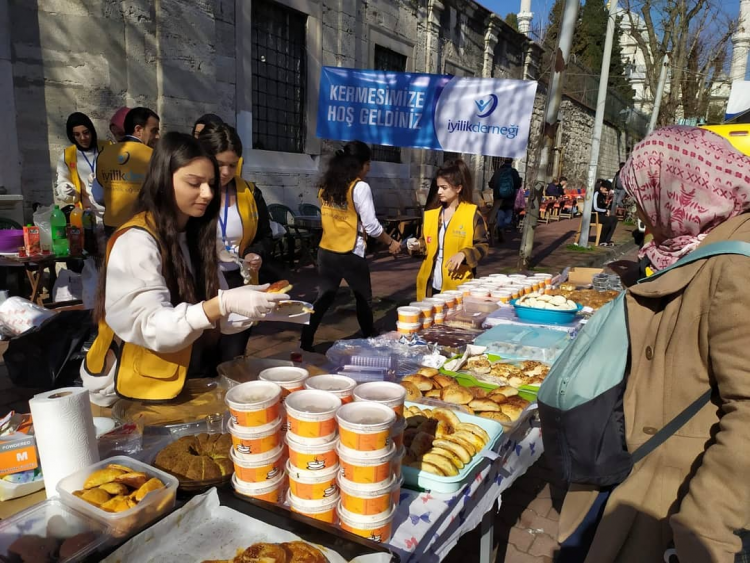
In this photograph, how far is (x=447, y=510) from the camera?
5.30ft

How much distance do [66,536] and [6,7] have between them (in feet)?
24.7

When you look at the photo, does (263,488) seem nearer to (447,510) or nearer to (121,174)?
(447,510)

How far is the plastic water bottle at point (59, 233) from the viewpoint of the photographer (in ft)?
18.1

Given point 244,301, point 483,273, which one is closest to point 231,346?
point 244,301

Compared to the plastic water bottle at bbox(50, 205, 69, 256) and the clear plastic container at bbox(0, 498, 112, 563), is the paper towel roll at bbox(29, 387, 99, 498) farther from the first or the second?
the plastic water bottle at bbox(50, 205, 69, 256)

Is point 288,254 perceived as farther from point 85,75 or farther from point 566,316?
point 566,316

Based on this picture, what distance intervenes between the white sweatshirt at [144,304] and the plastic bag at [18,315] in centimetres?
234

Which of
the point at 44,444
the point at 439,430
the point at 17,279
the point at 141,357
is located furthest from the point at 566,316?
the point at 17,279

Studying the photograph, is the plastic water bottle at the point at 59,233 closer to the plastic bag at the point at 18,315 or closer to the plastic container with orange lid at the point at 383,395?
the plastic bag at the point at 18,315

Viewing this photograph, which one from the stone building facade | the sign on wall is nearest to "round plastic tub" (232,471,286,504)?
the sign on wall

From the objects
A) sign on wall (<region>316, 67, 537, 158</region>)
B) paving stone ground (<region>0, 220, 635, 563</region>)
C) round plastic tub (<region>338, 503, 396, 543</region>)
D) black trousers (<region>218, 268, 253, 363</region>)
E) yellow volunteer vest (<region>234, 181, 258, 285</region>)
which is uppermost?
sign on wall (<region>316, 67, 537, 158</region>)

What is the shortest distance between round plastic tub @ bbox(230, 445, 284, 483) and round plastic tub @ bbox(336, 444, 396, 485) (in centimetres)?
21

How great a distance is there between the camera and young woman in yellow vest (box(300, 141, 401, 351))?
4.75m

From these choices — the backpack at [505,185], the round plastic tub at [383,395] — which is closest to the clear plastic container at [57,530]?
the round plastic tub at [383,395]
